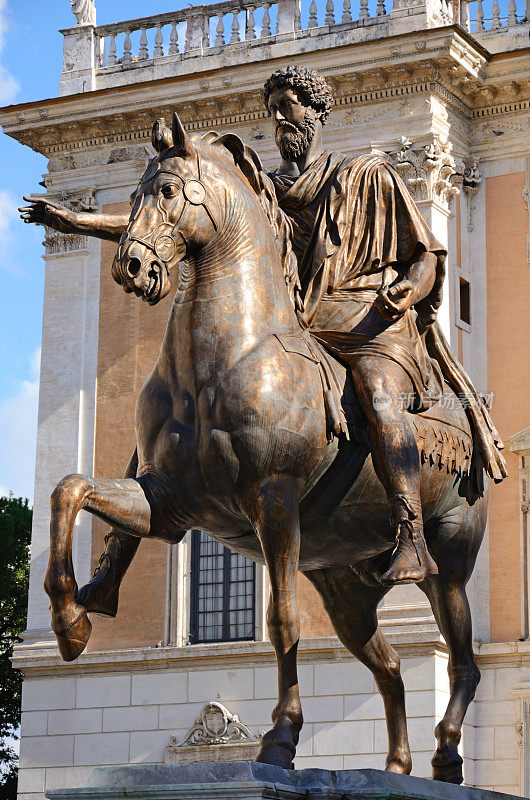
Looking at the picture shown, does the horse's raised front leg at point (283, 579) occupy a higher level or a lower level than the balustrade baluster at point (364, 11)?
lower

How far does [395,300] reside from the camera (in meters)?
6.80

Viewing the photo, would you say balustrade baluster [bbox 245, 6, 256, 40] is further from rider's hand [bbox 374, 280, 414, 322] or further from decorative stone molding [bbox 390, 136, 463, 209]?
rider's hand [bbox 374, 280, 414, 322]

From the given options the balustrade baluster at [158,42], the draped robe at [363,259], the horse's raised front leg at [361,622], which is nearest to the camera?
the draped robe at [363,259]

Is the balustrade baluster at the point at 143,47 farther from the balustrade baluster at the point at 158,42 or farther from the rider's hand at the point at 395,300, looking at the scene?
the rider's hand at the point at 395,300

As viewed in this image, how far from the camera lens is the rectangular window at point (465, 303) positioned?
22.8 meters

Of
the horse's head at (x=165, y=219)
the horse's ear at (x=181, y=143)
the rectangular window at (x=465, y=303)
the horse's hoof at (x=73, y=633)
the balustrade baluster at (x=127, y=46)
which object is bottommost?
the horse's hoof at (x=73, y=633)

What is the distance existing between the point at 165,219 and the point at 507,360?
16489 mm

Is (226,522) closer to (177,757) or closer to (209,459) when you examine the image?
(209,459)

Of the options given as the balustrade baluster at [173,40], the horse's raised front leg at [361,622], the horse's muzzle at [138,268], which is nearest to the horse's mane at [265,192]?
the horse's muzzle at [138,268]

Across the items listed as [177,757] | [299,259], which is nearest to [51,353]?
[177,757]

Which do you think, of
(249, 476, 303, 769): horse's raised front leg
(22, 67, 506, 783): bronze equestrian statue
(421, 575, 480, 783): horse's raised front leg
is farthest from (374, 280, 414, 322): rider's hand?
(421, 575, 480, 783): horse's raised front leg

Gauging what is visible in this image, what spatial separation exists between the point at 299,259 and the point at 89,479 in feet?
5.15

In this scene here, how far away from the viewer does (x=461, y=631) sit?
731 centimetres

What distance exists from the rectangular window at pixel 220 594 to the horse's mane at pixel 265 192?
1512 cm
